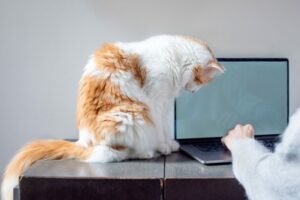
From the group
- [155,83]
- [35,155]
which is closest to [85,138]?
[35,155]

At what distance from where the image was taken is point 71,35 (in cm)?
136

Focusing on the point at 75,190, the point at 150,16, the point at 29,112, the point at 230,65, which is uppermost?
the point at 150,16

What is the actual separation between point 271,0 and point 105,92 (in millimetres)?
806

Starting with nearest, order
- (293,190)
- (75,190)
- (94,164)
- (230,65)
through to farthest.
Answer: (293,190), (75,190), (94,164), (230,65)

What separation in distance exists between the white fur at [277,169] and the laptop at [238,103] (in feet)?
1.83

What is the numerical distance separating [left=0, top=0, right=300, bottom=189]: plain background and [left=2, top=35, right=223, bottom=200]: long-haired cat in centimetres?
36

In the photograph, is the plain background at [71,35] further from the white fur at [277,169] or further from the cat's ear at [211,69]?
the white fur at [277,169]

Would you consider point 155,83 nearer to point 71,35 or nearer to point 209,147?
point 209,147

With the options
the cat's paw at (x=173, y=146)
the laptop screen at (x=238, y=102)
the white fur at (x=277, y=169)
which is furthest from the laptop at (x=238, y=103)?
the white fur at (x=277, y=169)

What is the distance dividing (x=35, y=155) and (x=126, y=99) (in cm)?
27

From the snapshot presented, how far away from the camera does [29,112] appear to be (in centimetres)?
138

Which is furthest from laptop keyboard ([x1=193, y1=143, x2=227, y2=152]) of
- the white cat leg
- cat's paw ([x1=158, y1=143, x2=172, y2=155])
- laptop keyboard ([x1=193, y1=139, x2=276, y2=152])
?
the white cat leg

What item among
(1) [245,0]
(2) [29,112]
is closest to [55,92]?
(2) [29,112]

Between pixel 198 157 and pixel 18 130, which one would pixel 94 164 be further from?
pixel 18 130
